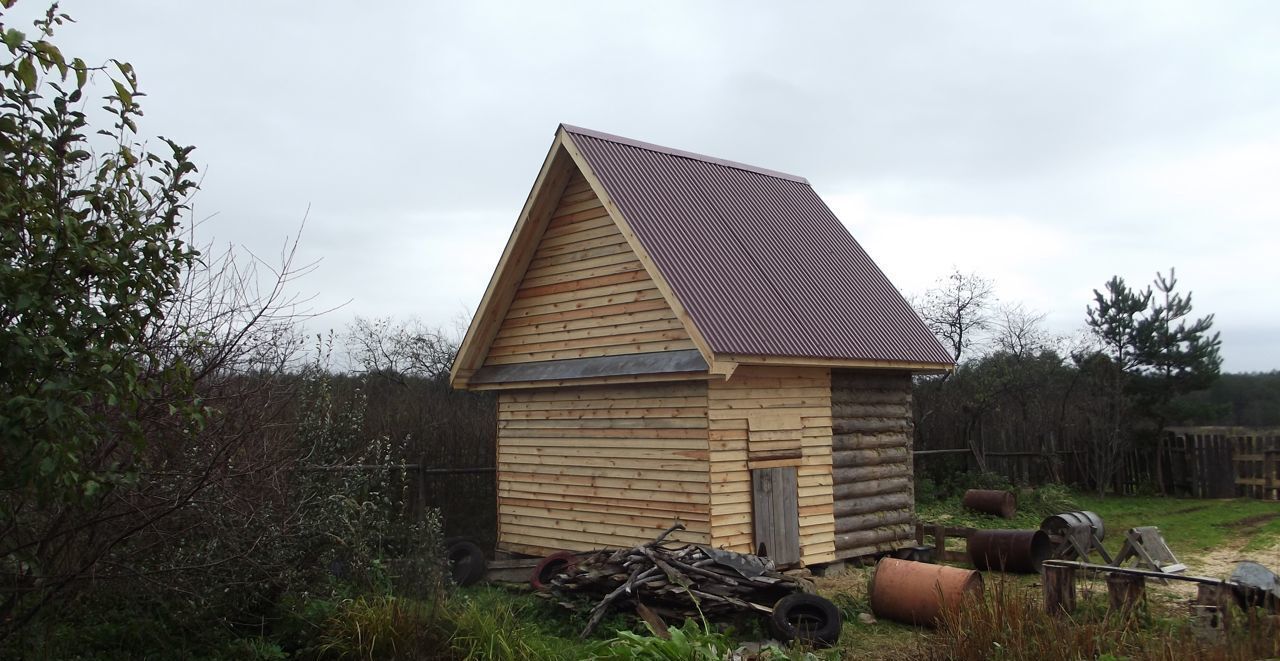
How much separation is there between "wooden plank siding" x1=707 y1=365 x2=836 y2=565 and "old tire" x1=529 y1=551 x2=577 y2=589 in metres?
2.16

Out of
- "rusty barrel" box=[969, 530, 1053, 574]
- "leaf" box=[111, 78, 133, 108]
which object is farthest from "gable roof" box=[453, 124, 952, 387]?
"leaf" box=[111, 78, 133, 108]

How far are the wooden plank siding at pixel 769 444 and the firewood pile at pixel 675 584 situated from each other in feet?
5.90

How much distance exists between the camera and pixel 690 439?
44.4 ft

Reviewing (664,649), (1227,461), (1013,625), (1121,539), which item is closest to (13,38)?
(664,649)

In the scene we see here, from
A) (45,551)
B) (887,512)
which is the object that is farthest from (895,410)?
(45,551)

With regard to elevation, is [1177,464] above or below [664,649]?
above

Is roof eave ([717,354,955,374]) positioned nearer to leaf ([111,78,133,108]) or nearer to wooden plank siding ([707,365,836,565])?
wooden plank siding ([707,365,836,565])

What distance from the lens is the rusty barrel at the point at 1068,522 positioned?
1349cm

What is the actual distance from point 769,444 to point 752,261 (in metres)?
3.20

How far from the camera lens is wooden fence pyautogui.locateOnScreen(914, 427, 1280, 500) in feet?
81.6

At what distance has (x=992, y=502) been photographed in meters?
21.0

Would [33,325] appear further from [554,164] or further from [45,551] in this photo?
[554,164]

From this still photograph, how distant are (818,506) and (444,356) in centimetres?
2144

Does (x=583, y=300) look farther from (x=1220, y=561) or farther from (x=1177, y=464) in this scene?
(x=1177, y=464)
